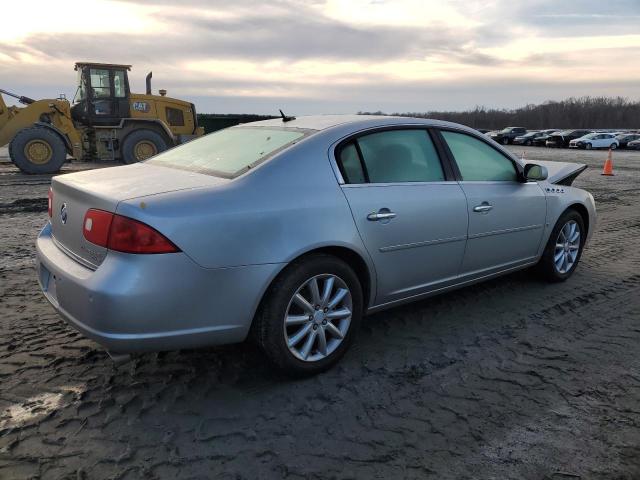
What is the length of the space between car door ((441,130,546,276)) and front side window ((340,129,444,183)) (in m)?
0.25

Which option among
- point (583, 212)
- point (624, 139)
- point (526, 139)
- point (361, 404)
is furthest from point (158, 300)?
point (526, 139)

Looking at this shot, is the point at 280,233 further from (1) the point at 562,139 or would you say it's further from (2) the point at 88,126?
(1) the point at 562,139

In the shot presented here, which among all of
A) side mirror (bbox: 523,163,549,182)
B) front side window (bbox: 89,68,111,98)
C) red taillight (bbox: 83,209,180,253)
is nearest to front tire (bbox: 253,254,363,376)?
red taillight (bbox: 83,209,180,253)

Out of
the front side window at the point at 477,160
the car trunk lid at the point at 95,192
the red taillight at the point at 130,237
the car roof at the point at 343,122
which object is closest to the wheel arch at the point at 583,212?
the front side window at the point at 477,160

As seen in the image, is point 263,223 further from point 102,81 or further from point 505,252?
point 102,81

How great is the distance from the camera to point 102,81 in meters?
15.5

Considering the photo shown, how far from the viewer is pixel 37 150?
14.1 metres

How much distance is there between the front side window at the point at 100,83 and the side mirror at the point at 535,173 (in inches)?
556

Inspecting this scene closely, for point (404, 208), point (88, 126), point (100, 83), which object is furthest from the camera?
point (88, 126)

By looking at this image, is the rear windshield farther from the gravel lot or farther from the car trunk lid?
the gravel lot

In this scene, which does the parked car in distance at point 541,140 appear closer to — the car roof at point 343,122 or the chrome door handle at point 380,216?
the car roof at point 343,122

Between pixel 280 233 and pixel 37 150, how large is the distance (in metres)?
13.6

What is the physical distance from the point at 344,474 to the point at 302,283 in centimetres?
104

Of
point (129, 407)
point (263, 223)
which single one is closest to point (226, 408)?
point (129, 407)
